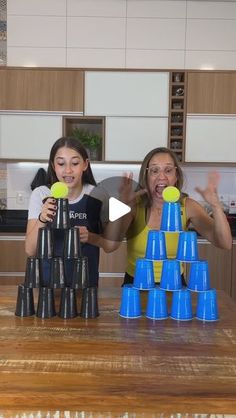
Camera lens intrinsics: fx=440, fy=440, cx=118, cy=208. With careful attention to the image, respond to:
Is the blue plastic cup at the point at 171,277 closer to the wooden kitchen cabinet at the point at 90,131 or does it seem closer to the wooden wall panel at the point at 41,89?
the wooden kitchen cabinet at the point at 90,131

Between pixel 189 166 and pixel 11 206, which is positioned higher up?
pixel 189 166

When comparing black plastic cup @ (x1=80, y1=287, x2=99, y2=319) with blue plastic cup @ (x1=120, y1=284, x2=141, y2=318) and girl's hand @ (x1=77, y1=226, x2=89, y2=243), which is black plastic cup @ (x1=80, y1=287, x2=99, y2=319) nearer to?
blue plastic cup @ (x1=120, y1=284, x2=141, y2=318)

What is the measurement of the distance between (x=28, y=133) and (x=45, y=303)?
96.5 inches

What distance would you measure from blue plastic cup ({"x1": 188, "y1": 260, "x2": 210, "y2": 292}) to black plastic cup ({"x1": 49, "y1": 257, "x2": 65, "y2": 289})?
39 cm

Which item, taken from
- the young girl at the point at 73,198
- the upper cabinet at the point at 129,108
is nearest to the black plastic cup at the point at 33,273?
the young girl at the point at 73,198

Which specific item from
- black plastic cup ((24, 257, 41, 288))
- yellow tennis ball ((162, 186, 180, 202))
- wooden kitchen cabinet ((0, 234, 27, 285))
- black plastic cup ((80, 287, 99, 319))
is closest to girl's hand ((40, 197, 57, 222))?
black plastic cup ((24, 257, 41, 288))

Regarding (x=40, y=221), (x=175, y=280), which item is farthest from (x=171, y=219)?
(x=40, y=221)

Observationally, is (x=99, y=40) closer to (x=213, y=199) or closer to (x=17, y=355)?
(x=213, y=199)

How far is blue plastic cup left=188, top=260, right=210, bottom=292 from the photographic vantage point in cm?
130

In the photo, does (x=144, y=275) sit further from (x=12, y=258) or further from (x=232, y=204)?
(x=232, y=204)

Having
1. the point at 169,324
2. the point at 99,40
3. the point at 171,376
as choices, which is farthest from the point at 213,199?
the point at 99,40

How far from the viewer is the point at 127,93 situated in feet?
11.4

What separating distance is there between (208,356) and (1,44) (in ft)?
10.9

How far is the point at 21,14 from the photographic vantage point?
3584 mm
